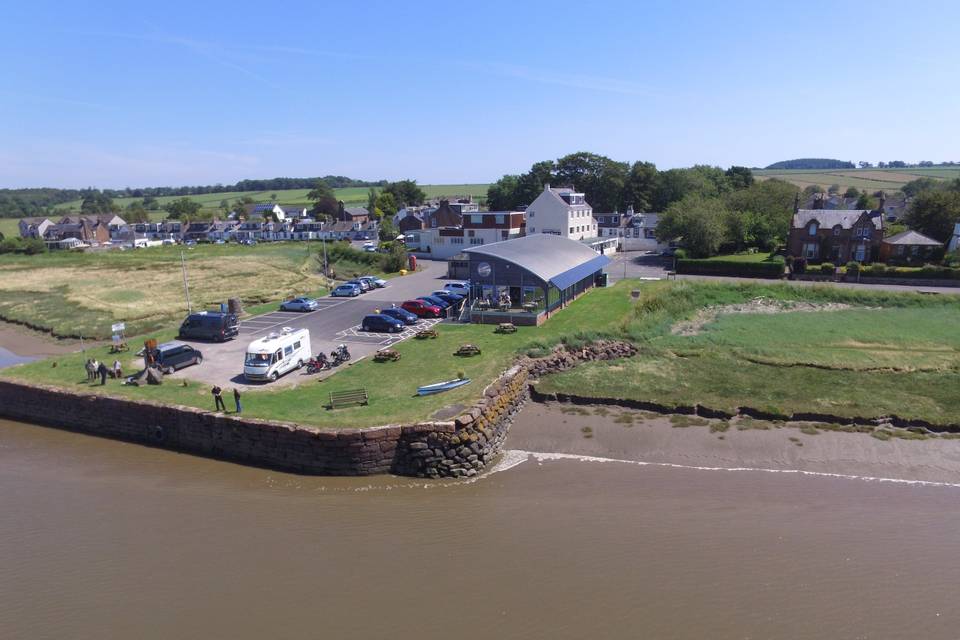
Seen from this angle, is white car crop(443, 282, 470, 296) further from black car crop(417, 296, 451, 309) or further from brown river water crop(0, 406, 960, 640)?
brown river water crop(0, 406, 960, 640)

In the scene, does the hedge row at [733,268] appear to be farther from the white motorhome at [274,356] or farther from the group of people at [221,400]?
the group of people at [221,400]

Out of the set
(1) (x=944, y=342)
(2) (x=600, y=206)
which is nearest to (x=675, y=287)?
(1) (x=944, y=342)

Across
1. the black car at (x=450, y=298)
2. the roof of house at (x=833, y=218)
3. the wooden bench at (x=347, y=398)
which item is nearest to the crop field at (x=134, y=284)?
the black car at (x=450, y=298)

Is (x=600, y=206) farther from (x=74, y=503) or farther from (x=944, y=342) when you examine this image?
(x=74, y=503)

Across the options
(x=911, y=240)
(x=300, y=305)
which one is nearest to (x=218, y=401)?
(x=300, y=305)

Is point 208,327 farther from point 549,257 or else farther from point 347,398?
point 549,257

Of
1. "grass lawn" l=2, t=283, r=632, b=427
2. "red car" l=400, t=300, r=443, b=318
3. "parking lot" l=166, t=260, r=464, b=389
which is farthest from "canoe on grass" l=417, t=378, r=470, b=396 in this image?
"red car" l=400, t=300, r=443, b=318
